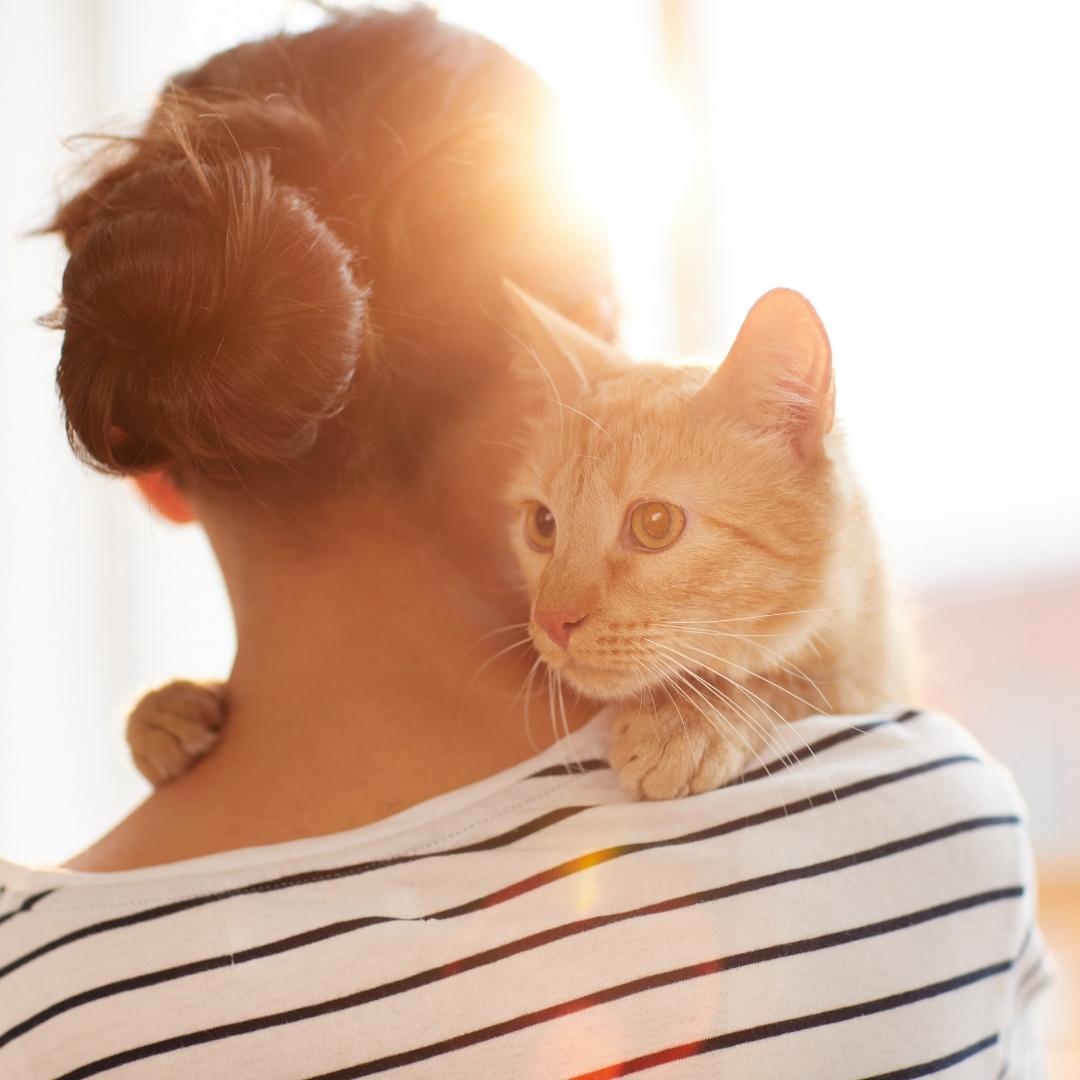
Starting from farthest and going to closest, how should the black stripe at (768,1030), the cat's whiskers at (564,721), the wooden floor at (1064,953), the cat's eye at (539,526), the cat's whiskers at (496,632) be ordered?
1. the wooden floor at (1064,953)
2. the cat's eye at (539,526)
3. the cat's whiskers at (496,632)
4. the cat's whiskers at (564,721)
5. the black stripe at (768,1030)

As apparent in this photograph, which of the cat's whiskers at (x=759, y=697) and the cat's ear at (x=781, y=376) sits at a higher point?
the cat's ear at (x=781, y=376)

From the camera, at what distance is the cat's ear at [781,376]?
97 cm

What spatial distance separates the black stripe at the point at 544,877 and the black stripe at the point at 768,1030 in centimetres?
6

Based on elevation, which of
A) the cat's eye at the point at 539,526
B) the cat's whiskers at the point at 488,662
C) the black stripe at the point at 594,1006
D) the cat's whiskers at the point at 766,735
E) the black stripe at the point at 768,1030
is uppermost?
the cat's eye at the point at 539,526

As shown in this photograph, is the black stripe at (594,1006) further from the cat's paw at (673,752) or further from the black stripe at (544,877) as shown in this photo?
the cat's paw at (673,752)

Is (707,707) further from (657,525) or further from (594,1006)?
(594,1006)

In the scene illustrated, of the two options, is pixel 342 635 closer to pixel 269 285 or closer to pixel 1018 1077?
pixel 269 285

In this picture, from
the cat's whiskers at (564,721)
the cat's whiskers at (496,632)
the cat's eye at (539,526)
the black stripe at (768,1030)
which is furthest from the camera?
the cat's eye at (539,526)

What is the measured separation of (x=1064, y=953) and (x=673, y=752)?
8.00 ft

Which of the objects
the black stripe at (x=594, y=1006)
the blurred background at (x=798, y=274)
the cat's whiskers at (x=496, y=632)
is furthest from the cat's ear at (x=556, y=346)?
the blurred background at (x=798, y=274)

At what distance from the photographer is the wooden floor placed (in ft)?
8.14

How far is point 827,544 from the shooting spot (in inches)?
43.2

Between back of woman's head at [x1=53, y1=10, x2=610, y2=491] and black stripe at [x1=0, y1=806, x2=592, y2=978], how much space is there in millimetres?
359

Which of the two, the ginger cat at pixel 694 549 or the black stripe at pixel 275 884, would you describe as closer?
the black stripe at pixel 275 884
